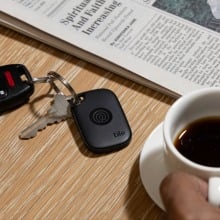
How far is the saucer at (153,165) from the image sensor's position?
0.51 metres

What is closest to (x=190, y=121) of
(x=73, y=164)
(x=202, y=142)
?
(x=202, y=142)

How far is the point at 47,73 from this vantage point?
604 mm

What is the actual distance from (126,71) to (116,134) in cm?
8

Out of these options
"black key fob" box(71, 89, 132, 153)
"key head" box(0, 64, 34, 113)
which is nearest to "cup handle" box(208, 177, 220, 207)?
"black key fob" box(71, 89, 132, 153)

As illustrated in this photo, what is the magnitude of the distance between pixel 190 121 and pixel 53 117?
0.15 metres

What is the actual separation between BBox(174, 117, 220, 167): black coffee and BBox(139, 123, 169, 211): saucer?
31 millimetres

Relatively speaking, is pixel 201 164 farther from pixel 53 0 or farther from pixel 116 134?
pixel 53 0

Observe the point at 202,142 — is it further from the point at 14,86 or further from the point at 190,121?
the point at 14,86

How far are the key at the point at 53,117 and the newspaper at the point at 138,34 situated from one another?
7 centimetres

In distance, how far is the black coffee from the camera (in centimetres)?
48

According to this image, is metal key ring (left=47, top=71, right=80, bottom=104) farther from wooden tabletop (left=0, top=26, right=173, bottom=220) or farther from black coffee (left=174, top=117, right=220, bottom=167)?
black coffee (left=174, top=117, right=220, bottom=167)

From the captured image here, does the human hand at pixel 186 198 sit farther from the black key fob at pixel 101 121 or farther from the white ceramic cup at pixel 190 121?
the black key fob at pixel 101 121

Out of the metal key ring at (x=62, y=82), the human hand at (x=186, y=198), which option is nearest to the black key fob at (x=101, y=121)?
the metal key ring at (x=62, y=82)

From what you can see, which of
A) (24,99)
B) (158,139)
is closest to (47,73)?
(24,99)
